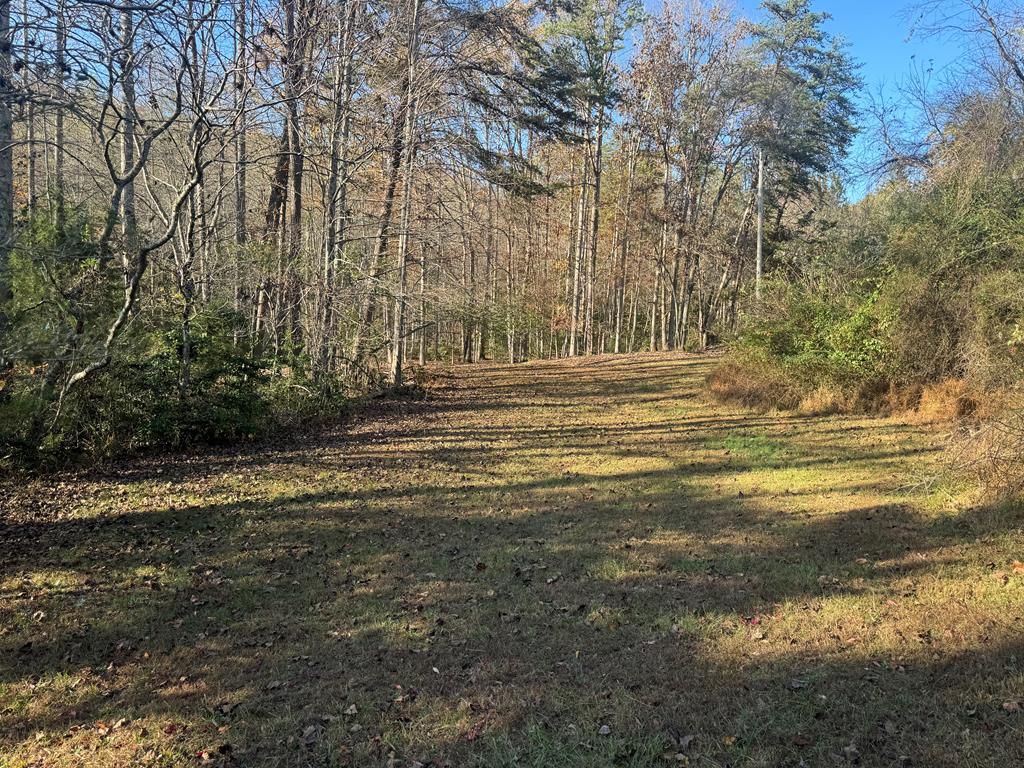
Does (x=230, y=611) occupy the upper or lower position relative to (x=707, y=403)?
lower

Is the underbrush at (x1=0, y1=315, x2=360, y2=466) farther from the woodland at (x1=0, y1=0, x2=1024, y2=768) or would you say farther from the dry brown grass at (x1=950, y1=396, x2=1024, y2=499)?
the dry brown grass at (x1=950, y1=396, x2=1024, y2=499)

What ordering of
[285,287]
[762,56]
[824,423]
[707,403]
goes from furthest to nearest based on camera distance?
[762,56] → [707,403] → [285,287] → [824,423]

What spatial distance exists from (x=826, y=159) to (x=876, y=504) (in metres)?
23.1

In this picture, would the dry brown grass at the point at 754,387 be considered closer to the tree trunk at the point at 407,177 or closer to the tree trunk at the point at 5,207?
the tree trunk at the point at 407,177

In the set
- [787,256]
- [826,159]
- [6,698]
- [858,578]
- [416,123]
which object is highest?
[826,159]

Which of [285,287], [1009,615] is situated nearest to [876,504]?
[1009,615]

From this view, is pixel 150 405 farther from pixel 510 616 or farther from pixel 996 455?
pixel 996 455

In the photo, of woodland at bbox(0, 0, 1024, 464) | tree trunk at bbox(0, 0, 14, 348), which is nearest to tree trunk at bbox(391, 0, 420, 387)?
woodland at bbox(0, 0, 1024, 464)

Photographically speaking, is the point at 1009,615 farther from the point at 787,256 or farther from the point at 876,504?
the point at 787,256

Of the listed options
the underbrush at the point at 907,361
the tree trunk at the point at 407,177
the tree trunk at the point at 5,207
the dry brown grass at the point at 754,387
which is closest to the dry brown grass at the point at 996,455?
the underbrush at the point at 907,361

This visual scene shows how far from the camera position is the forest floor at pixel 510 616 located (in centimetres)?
308

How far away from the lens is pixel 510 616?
4.45 meters

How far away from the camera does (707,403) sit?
13.9 metres

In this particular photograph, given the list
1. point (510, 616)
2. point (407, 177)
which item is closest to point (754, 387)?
point (407, 177)
